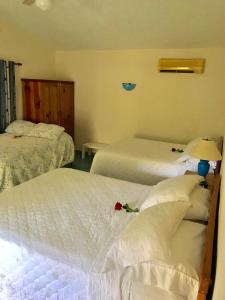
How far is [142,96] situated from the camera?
4.66 meters

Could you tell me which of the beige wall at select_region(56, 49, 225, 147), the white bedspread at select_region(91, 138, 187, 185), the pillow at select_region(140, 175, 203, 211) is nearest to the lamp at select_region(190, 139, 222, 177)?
the pillow at select_region(140, 175, 203, 211)

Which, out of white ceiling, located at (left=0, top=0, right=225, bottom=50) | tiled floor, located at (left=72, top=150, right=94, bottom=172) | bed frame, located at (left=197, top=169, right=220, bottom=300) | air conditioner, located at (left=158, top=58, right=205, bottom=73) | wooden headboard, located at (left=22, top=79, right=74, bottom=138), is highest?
white ceiling, located at (left=0, top=0, right=225, bottom=50)

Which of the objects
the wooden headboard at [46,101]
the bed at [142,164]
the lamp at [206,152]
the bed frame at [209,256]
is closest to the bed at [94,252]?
the bed frame at [209,256]

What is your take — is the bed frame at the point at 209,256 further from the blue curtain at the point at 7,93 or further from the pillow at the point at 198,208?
the blue curtain at the point at 7,93

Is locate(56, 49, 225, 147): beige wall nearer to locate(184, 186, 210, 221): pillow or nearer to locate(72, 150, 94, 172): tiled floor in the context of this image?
locate(72, 150, 94, 172): tiled floor

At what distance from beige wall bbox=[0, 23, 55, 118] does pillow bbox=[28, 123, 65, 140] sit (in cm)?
75

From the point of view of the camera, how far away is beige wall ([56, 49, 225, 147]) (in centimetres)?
416

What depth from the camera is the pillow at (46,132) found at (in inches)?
160

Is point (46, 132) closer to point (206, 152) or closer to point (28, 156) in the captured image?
point (28, 156)

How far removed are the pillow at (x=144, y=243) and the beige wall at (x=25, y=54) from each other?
3923 millimetres

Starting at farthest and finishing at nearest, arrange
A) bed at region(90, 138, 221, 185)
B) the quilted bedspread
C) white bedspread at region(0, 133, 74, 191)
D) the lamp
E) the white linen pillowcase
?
white bedspread at region(0, 133, 74, 191) < bed at region(90, 138, 221, 185) < the lamp < the quilted bedspread < the white linen pillowcase

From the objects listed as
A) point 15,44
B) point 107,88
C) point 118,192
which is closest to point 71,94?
point 107,88

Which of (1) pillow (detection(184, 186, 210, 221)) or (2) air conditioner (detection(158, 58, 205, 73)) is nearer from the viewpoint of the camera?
(1) pillow (detection(184, 186, 210, 221))

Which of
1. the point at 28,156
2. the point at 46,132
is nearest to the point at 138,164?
the point at 28,156
